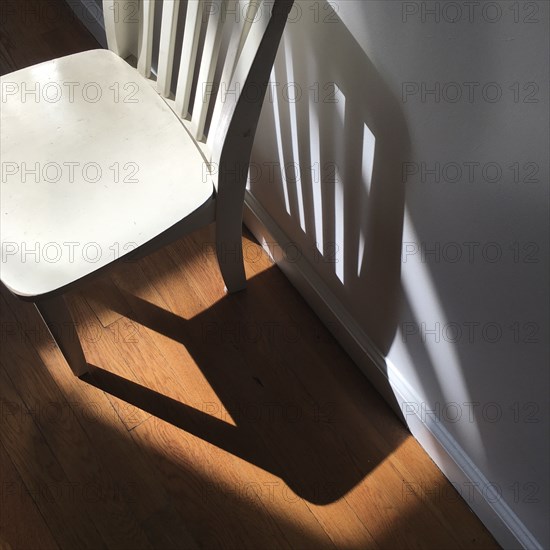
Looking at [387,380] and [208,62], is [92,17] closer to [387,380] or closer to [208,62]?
[208,62]

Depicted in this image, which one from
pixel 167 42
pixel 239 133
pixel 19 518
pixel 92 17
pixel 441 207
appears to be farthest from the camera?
pixel 92 17

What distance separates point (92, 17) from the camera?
2045mm

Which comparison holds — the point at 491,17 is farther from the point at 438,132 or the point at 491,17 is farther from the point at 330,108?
the point at 330,108

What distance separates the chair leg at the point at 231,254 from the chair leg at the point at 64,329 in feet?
1.06

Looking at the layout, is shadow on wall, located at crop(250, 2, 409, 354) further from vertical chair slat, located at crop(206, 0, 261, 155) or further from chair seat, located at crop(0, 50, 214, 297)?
chair seat, located at crop(0, 50, 214, 297)

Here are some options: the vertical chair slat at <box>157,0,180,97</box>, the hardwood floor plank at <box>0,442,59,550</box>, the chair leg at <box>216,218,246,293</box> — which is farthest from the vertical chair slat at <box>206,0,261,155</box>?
the hardwood floor plank at <box>0,442,59,550</box>

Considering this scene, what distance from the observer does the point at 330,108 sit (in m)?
1.24

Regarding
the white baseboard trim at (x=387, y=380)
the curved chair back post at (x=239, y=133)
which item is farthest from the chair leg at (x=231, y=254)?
the white baseboard trim at (x=387, y=380)

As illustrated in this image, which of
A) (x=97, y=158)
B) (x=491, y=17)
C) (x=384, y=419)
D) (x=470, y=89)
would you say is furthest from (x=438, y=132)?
(x=384, y=419)

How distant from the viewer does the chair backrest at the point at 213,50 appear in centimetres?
108

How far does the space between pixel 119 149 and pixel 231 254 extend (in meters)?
0.35

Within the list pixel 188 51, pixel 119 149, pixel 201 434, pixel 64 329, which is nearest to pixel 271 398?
pixel 201 434

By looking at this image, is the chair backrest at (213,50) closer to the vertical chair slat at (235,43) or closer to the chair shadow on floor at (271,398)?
the vertical chair slat at (235,43)

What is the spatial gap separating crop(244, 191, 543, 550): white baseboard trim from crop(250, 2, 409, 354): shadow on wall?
0.11ft
